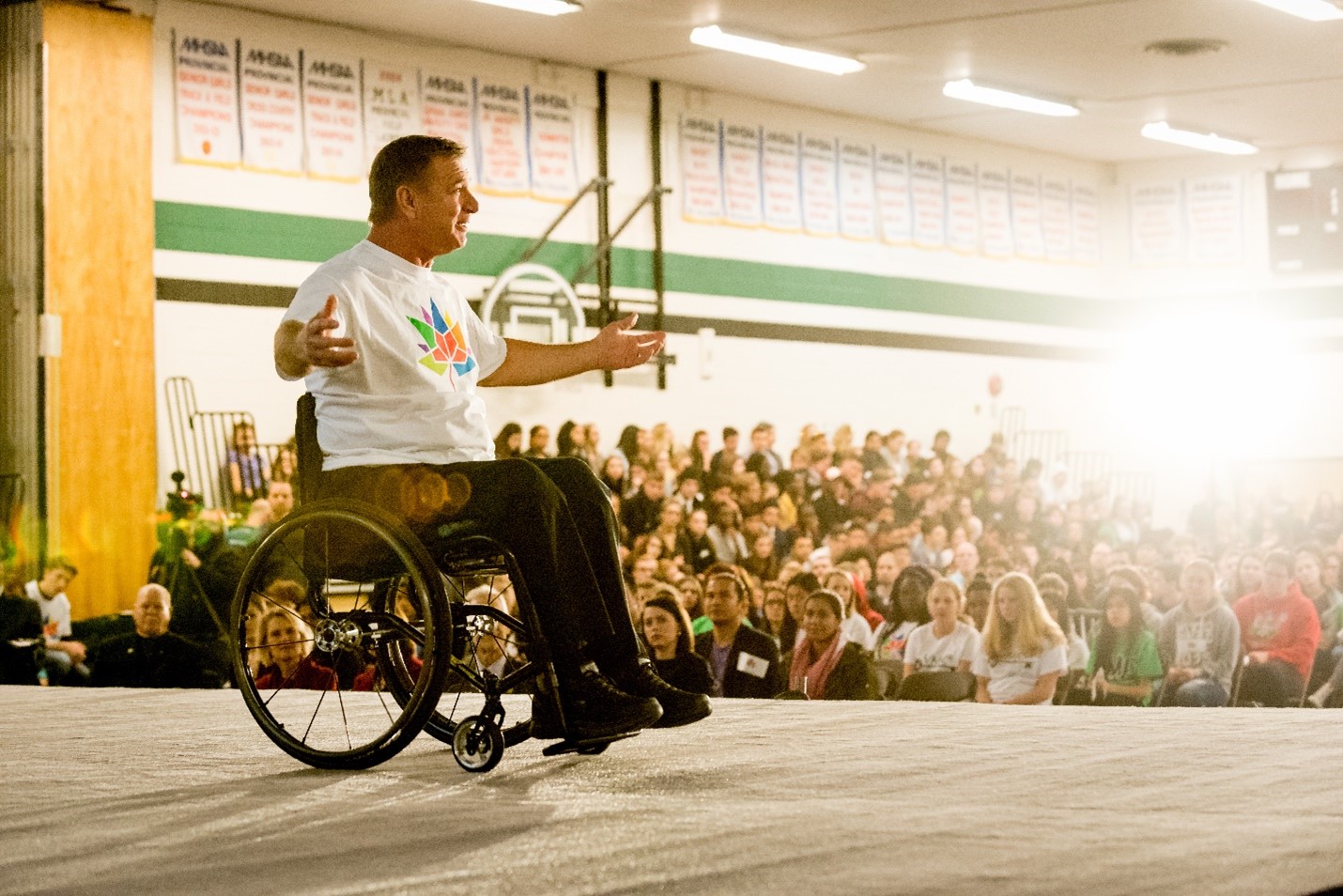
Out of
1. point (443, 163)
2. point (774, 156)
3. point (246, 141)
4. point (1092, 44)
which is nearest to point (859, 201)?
point (774, 156)

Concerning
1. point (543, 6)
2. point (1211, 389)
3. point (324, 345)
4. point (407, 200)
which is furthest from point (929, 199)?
point (324, 345)

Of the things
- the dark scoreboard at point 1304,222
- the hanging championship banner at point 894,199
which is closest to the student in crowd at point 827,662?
the hanging championship banner at point 894,199

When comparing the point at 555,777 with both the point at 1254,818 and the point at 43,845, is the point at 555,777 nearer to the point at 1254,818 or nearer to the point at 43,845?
the point at 43,845

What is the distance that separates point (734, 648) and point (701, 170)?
7.63m

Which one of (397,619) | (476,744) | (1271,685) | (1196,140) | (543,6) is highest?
(543,6)

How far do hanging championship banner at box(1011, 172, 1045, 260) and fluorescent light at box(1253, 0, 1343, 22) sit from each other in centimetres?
481

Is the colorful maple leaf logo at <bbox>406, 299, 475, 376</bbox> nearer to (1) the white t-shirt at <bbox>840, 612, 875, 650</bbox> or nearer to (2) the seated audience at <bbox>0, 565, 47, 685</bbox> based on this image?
(1) the white t-shirt at <bbox>840, 612, 875, 650</bbox>

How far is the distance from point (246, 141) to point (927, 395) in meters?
6.55

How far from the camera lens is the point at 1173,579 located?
9703mm

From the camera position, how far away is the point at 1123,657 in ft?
24.5

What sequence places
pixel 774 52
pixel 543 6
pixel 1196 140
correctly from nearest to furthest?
pixel 543 6 < pixel 774 52 < pixel 1196 140

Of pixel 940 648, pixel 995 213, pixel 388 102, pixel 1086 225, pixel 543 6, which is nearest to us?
pixel 940 648

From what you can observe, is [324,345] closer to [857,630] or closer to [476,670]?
[476,670]

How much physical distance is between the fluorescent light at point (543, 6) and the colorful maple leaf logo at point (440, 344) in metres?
7.70
